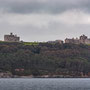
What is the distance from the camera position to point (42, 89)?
512 ft

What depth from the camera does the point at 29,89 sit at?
508 feet

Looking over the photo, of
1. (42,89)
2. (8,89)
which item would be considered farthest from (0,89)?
(42,89)

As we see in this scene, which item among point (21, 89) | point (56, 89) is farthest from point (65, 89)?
point (21, 89)

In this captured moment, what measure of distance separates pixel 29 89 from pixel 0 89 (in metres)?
9.08

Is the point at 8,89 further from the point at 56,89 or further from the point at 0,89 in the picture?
the point at 56,89

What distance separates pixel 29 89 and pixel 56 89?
880cm

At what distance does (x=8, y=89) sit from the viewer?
154 metres

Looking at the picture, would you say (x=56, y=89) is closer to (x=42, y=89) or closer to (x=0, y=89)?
(x=42, y=89)

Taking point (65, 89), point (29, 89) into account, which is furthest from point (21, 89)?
point (65, 89)

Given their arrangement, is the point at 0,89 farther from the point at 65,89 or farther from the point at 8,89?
the point at 65,89

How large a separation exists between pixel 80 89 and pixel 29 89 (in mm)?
16885

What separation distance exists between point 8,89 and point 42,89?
10.9 m

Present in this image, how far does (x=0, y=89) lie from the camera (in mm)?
153750

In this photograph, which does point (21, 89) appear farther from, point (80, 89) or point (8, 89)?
point (80, 89)
